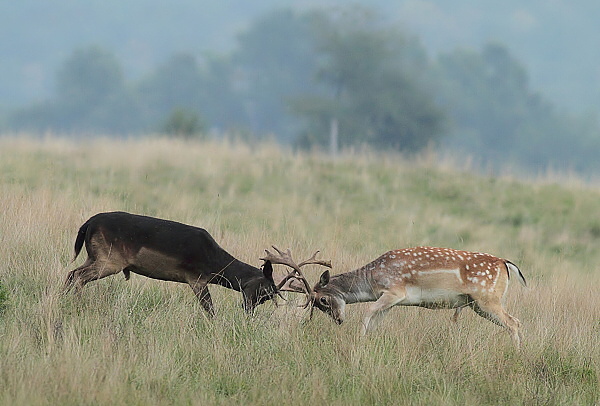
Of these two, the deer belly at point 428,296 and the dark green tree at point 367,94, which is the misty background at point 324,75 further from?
the deer belly at point 428,296

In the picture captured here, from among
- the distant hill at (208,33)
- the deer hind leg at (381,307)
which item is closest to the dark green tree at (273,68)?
the distant hill at (208,33)

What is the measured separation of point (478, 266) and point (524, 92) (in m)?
69.9

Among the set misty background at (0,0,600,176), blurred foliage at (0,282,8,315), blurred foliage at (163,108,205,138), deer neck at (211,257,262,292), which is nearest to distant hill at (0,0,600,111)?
misty background at (0,0,600,176)

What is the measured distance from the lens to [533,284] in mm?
10656

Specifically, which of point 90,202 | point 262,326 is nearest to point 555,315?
point 262,326

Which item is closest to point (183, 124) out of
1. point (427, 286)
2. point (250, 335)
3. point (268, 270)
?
point (268, 270)

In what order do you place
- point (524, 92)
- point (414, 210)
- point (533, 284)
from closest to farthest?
point (533, 284) → point (414, 210) → point (524, 92)

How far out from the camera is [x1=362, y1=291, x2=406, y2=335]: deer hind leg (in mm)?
7758

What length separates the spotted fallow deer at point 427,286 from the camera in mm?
7961

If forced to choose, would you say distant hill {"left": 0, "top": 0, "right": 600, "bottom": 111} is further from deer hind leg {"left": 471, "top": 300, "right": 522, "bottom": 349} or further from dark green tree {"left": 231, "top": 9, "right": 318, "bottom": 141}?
deer hind leg {"left": 471, "top": 300, "right": 522, "bottom": 349}

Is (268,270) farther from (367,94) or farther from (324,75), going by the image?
(324,75)

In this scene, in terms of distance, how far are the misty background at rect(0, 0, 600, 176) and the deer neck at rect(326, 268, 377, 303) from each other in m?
14.4

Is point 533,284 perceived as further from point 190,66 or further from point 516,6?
point 516,6

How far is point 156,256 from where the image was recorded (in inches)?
306
